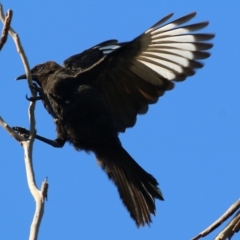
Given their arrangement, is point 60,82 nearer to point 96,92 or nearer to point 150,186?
point 96,92

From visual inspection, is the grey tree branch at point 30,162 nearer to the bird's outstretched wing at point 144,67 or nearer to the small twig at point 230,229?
the small twig at point 230,229

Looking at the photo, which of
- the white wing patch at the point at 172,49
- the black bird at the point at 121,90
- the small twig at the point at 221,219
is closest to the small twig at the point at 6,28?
the black bird at the point at 121,90

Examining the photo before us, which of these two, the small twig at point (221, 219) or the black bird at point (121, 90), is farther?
the black bird at point (121, 90)

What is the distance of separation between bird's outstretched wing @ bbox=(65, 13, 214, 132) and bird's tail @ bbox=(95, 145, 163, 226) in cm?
39

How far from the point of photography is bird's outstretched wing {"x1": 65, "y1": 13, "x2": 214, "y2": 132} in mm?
6723

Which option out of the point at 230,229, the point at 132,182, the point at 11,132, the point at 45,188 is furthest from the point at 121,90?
the point at 230,229

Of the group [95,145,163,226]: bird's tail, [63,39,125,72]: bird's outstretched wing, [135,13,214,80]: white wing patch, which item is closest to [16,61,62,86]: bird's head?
[63,39,125,72]: bird's outstretched wing

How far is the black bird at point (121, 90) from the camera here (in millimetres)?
6449

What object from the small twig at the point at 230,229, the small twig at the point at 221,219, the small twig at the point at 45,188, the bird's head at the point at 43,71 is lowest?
the small twig at the point at 230,229

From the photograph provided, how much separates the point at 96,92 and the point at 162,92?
0.70 m

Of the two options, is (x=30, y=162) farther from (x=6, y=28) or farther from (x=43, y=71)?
(x=43, y=71)

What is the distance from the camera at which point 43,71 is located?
22.7 feet

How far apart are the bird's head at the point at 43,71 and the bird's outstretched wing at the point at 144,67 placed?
184mm

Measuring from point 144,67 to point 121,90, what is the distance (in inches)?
14.0
